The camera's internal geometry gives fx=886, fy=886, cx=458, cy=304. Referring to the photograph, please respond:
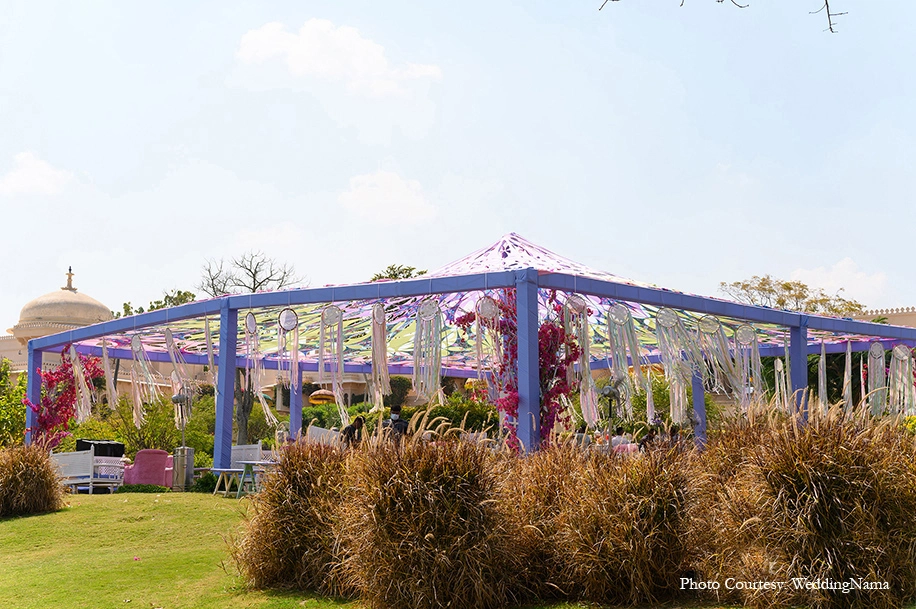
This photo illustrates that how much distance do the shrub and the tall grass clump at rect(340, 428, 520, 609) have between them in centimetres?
865

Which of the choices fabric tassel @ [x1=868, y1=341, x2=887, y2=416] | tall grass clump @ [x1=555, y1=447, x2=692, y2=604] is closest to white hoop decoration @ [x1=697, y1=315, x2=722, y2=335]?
fabric tassel @ [x1=868, y1=341, x2=887, y2=416]

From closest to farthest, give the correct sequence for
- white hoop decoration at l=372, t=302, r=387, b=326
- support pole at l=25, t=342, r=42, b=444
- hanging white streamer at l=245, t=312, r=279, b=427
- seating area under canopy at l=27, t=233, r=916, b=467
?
seating area under canopy at l=27, t=233, r=916, b=467
white hoop decoration at l=372, t=302, r=387, b=326
hanging white streamer at l=245, t=312, r=279, b=427
support pole at l=25, t=342, r=42, b=444

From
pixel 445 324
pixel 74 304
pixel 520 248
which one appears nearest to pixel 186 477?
pixel 445 324

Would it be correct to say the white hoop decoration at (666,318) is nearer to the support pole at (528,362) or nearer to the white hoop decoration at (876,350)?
the support pole at (528,362)

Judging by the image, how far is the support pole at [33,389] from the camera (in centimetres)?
1661

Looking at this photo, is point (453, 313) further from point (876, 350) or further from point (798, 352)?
point (876, 350)

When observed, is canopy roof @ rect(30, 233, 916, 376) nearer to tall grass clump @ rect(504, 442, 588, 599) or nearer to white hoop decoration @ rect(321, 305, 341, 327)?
white hoop decoration @ rect(321, 305, 341, 327)

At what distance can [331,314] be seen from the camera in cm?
1221

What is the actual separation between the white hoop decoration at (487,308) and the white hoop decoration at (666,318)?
2.38 meters

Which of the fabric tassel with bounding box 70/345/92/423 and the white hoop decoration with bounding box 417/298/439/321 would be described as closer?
the white hoop decoration with bounding box 417/298/439/321

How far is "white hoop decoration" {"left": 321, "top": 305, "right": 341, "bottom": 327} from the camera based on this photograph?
12.1 metres

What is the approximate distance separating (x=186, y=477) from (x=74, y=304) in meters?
28.1

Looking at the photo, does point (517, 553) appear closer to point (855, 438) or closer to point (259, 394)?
point (855, 438)

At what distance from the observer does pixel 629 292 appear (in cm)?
1129
